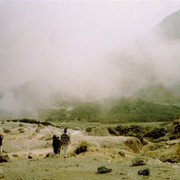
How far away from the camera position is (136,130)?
384 ft

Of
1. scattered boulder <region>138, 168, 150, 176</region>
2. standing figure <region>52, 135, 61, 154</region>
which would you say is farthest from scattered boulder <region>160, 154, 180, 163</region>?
scattered boulder <region>138, 168, 150, 176</region>

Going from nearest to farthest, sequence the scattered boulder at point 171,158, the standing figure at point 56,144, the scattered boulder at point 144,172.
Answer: the scattered boulder at point 144,172, the standing figure at point 56,144, the scattered boulder at point 171,158

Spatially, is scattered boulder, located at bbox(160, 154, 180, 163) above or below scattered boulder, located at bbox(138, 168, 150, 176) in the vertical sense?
above

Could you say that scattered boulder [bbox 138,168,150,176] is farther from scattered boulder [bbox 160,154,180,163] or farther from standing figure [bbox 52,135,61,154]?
scattered boulder [bbox 160,154,180,163]

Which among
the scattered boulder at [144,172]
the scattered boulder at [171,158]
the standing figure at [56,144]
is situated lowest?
the scattered boulder at [144,172]

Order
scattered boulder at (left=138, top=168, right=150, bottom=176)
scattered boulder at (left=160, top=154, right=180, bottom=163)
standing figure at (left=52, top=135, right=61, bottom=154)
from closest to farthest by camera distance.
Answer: scattered boulder at (left=138, top=168, right=150, bottom=176) → standing figure at (left=52, top=135, right=61, bottom=154) → scattered boulder at (left=160, top=154, right=180, bottom=163)

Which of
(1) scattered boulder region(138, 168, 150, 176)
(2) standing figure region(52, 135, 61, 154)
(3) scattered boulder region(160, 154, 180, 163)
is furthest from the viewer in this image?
(3) scattered boulder region(160, 154, 180, 163)

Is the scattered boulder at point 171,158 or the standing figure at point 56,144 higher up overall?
the standing figure at point 56,144

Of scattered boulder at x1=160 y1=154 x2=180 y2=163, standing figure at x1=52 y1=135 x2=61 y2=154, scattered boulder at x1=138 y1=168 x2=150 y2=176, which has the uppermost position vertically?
standing figure at x1=52 y1=135 x2=61 y2=154

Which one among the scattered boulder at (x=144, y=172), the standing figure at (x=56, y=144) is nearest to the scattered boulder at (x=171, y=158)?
the standing figure at (x=56, y=144)

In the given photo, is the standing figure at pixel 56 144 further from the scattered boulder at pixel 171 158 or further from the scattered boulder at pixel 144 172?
the scattered boulder at pixel 144 172

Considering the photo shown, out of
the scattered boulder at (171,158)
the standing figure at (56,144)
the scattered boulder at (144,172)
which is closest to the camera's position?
the scattered boulder at (144,172)

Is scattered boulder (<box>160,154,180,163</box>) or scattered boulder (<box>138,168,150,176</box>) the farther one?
scattered boulder (<box>160,154,180,163</box>)

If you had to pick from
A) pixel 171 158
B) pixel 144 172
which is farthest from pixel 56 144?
pixel 144 172
